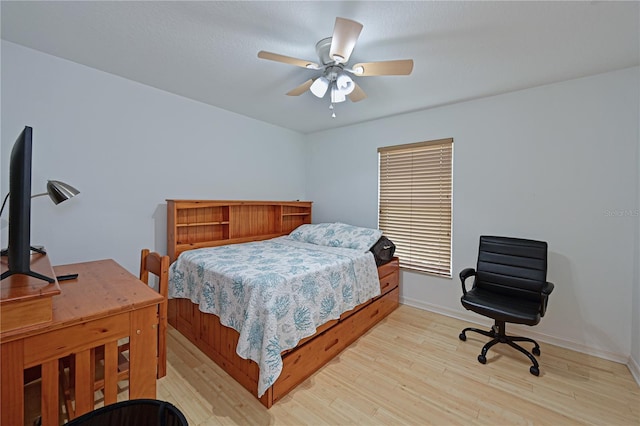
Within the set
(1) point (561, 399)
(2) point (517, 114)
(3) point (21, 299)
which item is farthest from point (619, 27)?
(3) point (21, 299)

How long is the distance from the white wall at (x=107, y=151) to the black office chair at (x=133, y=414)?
6.05 feet

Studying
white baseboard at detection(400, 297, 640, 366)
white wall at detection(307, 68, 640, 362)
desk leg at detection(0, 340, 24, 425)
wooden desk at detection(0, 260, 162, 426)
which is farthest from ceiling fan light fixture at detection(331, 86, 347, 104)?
white baseboard at detection(400, 297, 640, 366)

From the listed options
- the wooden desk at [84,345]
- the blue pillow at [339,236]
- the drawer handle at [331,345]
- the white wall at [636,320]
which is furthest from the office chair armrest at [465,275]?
the wooden desk at [84,345]

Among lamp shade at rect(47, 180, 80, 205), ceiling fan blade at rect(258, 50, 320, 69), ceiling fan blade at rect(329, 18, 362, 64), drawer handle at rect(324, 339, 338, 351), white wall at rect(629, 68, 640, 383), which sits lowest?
drawer handle at rect(324, 339, 338, 351)

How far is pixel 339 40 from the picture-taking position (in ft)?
4.83

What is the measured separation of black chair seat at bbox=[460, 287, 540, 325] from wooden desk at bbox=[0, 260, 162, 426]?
7.50 ft

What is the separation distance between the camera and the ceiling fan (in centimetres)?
142

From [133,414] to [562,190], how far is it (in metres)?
3.31

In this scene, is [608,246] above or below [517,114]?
below

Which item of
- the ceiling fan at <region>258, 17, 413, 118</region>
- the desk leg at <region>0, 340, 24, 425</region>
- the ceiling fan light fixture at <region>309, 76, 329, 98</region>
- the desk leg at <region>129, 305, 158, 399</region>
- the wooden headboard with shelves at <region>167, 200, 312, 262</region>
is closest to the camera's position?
the desk leg at <region>0, 340, 24, 425</region>

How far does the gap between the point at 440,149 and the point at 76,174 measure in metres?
3.51

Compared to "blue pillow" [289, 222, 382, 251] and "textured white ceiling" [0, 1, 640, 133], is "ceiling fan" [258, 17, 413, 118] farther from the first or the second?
"blue pillow" [289, 222, 382, 251]

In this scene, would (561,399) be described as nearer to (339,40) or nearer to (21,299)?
(339,40)

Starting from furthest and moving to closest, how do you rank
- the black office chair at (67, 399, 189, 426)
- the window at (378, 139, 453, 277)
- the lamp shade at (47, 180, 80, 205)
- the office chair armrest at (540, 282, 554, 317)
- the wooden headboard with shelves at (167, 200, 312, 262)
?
the window at (378, 139, 453, 277)
the wooden headboard with shelves at (167, 200, 312, 262)
the office chair armrest at (540, 282, 554, 317)
the lamp shade at (47, 180, 80, 205)
the black office chair at (67, 399, 189, 426)
